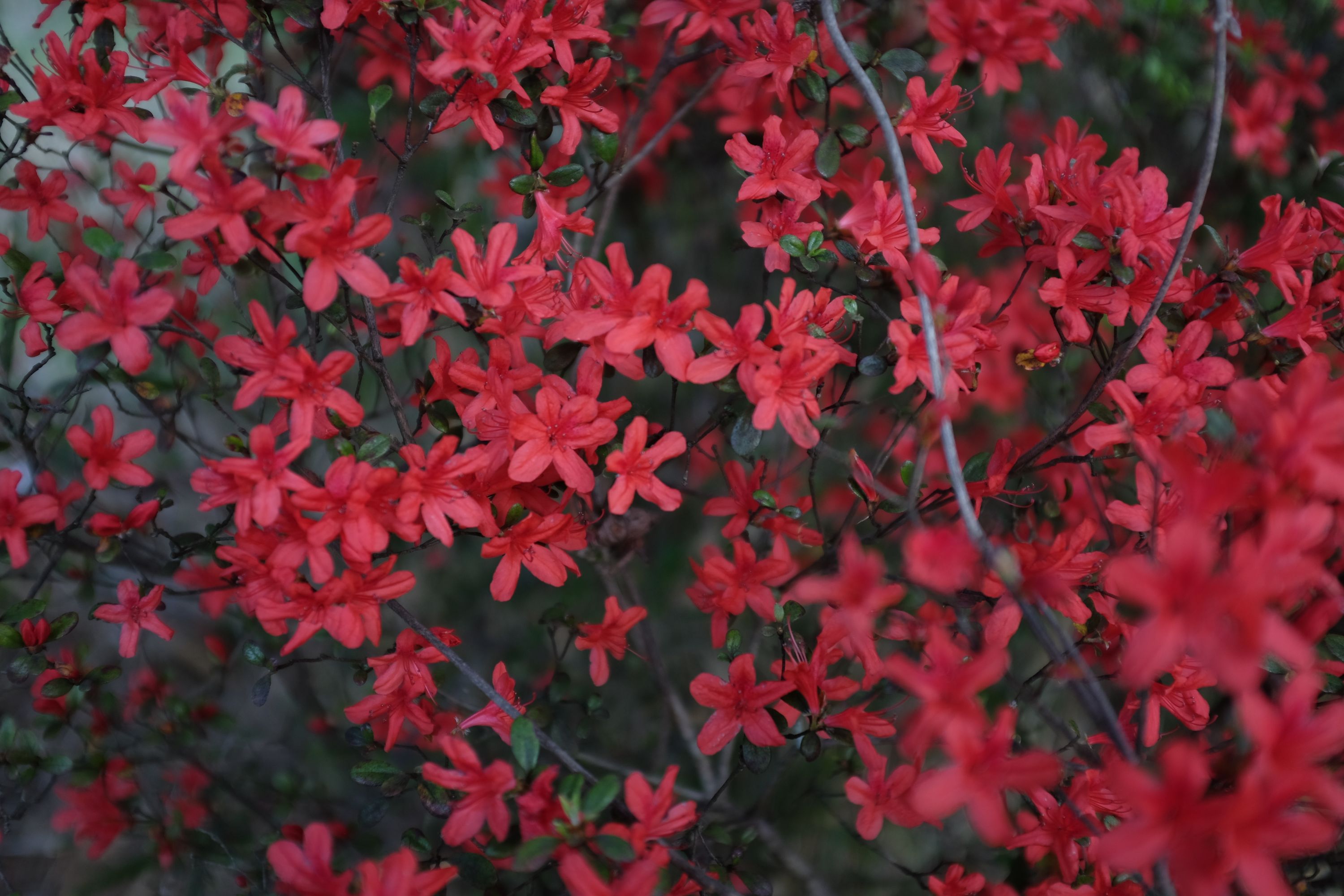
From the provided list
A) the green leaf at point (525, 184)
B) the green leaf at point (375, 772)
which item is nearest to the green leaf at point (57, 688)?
the green leaf at point (375, 772)

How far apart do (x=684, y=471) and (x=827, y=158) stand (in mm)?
555

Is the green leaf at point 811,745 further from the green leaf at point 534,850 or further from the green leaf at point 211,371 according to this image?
the green leaf at point 211,371

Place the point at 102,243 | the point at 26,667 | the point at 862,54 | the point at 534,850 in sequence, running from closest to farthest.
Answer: the point at 534,850, the point at 102,243, the point at 26,667, the point at 862,54

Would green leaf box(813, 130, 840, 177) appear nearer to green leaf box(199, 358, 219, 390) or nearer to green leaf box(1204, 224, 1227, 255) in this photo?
green leaf box(1204, 224, 1227, 255)

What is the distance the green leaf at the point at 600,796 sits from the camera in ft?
3.37

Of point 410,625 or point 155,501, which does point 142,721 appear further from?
point 410,625

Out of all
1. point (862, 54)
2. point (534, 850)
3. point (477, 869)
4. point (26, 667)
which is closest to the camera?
point (534, 850)

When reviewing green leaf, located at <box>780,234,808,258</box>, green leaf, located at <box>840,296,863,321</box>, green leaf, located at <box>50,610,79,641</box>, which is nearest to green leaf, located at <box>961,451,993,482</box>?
green leaf, located at <box>840,296,863,321</box>

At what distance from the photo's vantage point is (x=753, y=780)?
2371 mm

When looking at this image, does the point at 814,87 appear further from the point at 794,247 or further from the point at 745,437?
the point at 745,437

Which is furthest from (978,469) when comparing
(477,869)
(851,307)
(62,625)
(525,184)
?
(62,625)

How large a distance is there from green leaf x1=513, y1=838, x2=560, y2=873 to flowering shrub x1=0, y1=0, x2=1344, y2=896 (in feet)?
0.04

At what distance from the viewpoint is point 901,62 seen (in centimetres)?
142

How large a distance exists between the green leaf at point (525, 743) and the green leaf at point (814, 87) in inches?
39.8
